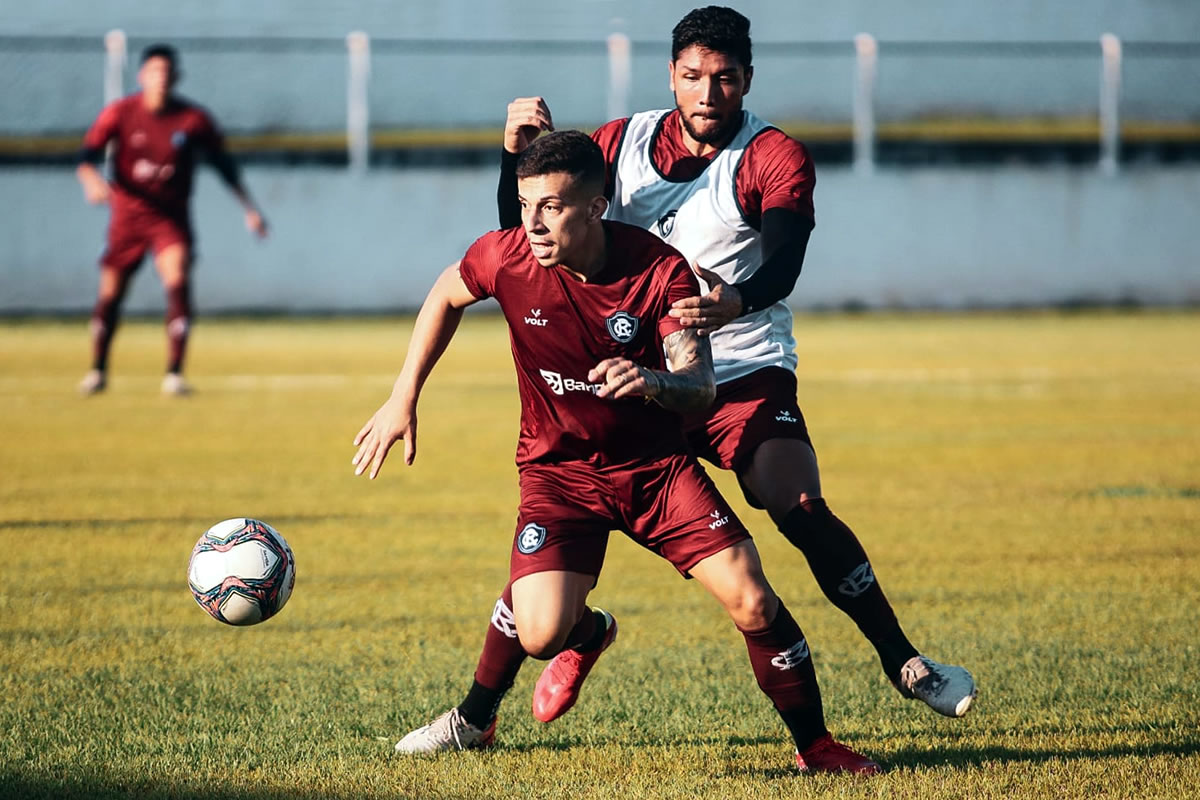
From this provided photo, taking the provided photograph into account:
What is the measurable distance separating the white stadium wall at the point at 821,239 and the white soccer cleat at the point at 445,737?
1862 cm

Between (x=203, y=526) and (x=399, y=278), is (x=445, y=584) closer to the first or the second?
(x=203, y=526)

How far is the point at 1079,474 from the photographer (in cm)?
965

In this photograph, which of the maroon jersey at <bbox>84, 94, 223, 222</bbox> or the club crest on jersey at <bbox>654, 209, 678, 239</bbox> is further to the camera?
the maroon jersey at <bbox>84, 94, 223, 222</bbox>

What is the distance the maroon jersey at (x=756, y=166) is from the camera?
16.1ft

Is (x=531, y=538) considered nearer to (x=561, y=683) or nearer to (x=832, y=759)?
(x=561, y=683)

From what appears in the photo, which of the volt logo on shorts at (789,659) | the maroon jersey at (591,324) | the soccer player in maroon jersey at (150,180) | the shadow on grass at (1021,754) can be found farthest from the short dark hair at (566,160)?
the soccer player in maroon jersey at (150,180)

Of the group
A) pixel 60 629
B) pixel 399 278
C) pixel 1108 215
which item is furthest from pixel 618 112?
pixel 60 629

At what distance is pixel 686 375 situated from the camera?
4016 mm

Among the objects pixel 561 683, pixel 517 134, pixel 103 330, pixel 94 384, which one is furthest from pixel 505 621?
pixel 103 330

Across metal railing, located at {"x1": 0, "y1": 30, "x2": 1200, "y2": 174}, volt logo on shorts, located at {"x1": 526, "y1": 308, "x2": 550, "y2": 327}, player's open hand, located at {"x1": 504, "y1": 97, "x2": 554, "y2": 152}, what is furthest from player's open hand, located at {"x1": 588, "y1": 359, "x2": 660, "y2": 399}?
metal railing, located at {"x1": 0, "y1": 30, "x2": 1200, "y2": 174}

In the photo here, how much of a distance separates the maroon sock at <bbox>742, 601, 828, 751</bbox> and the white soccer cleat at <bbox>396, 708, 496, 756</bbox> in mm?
813

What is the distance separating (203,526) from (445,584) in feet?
5.81

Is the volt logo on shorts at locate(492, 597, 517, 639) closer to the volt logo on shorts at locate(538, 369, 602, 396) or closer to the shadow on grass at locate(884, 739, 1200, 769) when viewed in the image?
the volt logo on shorts at locate(538, 369, 602, 396)

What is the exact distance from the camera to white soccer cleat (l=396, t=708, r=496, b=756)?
175 inches
